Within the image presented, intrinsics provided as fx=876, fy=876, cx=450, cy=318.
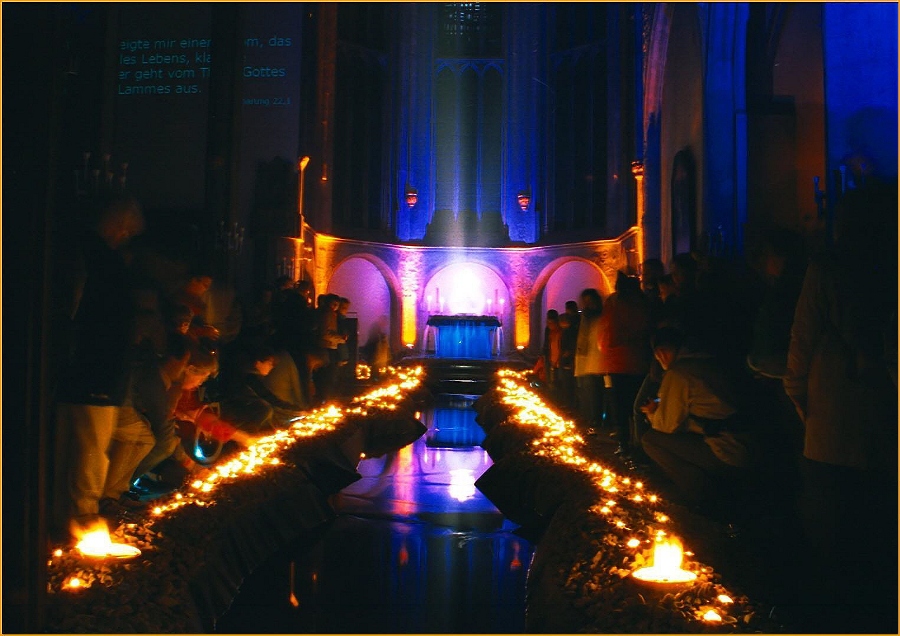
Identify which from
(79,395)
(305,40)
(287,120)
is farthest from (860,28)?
(305,40)

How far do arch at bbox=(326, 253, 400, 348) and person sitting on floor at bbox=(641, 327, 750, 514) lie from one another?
716 inches

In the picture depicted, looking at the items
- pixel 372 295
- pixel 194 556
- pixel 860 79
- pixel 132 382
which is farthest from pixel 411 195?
pixel 194 556

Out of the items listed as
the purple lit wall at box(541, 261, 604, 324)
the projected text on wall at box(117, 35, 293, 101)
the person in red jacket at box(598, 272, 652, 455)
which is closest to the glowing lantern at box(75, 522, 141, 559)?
the person in red jacket at box(598, 272, 652, 455)

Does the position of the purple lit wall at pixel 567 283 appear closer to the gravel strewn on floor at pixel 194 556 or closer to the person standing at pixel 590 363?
the person standing at pixel 590 363

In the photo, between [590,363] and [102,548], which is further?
[590,363]

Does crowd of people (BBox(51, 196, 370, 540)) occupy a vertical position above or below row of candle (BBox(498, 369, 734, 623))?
above

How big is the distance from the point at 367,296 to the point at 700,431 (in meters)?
18.9

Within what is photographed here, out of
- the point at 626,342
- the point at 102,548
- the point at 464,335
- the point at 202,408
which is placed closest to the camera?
the point at 102,548

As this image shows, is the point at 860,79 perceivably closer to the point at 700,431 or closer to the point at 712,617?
the point at 700,431

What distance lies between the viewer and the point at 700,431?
409 cm

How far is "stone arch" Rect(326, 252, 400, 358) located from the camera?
73.2 ft

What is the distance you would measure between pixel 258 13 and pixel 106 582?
15622 mm

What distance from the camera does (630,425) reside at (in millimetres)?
5914

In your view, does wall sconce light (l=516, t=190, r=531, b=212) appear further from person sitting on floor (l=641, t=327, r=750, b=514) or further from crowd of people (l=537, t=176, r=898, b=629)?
person sitting on floor (l=641, t=327, r=750, b=514)
